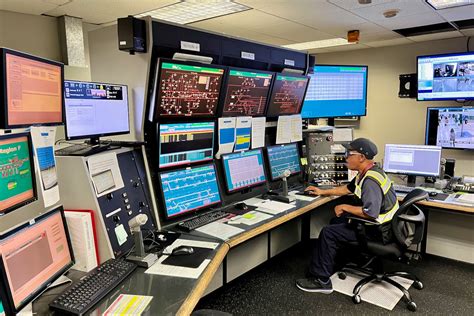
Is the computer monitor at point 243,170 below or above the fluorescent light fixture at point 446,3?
below

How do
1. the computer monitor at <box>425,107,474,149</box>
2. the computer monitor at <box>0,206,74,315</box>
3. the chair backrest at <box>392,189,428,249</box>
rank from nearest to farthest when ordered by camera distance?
the computer monitor at <box>0,206,74,315</box> → the chair backrest at <box>392,189,428,249</box> → the computer monitor at <box>425,107,474,149</box>

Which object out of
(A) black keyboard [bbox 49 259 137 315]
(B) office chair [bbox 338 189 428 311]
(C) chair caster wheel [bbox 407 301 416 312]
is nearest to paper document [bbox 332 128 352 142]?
(B) office chair [bbox 338 189 428 311]

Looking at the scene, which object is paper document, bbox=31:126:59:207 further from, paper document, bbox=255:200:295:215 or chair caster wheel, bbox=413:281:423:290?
chair caster wheel, bbox=413:281:423:290

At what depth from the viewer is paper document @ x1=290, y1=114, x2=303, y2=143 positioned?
3521 mm

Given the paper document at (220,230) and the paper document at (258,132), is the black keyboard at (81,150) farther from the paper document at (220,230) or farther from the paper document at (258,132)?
the paper document at (258,132)

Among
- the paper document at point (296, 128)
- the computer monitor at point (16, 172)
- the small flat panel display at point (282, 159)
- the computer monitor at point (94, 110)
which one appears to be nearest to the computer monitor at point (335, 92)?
the paper document at point (296, 128)

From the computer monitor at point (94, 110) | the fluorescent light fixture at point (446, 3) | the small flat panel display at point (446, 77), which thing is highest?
the fluorescent light fixture at point (446, 3)

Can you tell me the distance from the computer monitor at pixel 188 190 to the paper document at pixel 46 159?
2.71ft

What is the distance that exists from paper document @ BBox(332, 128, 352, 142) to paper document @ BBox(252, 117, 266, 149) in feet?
2.95

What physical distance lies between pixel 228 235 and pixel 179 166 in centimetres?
62

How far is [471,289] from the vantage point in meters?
3.02

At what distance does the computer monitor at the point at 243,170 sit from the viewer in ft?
9.36

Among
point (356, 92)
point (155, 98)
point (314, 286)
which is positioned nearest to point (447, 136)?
point (356, 92)

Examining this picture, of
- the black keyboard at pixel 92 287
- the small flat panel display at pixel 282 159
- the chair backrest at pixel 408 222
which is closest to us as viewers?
the black keyboard at pixel 92 287
